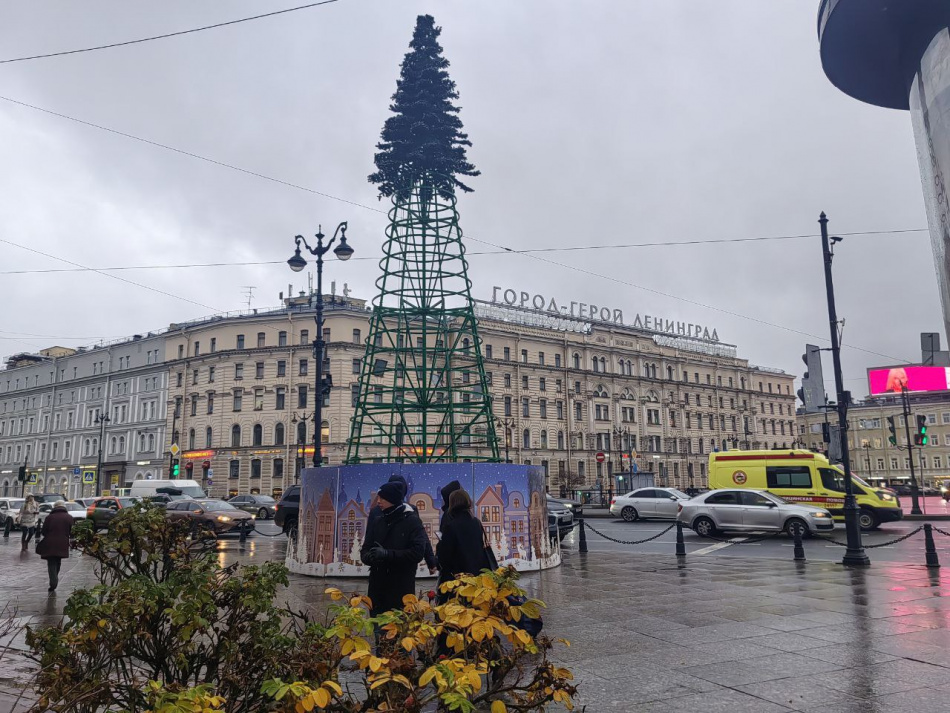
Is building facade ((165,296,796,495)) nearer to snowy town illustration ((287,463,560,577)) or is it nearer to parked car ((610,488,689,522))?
parked car ((610,488,689,522))

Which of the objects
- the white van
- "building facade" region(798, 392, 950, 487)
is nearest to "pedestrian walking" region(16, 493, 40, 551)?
the white van

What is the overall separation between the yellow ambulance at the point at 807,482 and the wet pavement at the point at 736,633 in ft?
34.4

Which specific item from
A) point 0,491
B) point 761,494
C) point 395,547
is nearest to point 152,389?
point 0,491

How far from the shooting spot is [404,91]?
14625mm

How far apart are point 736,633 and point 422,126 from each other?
1087cm

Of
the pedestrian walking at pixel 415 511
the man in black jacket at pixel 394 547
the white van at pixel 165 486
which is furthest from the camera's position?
the white van at pixel 165 486

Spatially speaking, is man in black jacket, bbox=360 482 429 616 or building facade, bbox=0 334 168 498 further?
building facade, bbox=0 334 168 498

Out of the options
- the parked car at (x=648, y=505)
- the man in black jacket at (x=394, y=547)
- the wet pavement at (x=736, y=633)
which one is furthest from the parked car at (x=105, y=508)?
the man in black jacket at (x=394, y=547)

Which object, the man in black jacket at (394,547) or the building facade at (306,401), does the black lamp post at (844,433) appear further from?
the building facade at (306,401)

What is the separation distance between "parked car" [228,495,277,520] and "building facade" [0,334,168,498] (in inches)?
1034

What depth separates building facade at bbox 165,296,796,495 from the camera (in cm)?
6184

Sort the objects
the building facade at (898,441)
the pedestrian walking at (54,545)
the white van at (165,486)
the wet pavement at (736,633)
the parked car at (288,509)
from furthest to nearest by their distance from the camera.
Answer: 1. the building facade at (898,441)
2. the white van at (165,486)
3. the parked car at (288,509)
4. the pedestrian walking at (54,545)
5. the wet pavement at (736,633)

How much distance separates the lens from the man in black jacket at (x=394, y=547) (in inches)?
251

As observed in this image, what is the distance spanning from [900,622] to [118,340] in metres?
78.3
